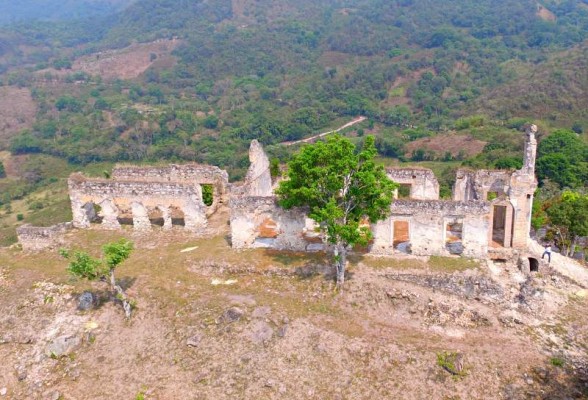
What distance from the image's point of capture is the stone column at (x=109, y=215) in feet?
92.5

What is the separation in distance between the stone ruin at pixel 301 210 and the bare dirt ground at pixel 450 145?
162ft

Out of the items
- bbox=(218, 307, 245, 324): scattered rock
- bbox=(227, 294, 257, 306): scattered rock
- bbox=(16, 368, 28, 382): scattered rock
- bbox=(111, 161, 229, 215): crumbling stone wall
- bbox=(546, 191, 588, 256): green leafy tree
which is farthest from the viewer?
bbox=(111, 161, 229, 215): crumbling stone wall

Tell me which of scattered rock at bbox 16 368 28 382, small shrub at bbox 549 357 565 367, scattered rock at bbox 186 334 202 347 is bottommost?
scattered rock at bbox 16 368 28 382

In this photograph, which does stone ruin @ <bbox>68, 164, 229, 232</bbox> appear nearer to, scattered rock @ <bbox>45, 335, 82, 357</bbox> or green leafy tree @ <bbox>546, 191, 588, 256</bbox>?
scattered rock @ <bbox>45, 335, 82, 357</bbox>

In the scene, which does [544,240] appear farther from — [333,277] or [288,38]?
[288,38]

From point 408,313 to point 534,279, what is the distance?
591 centimetres

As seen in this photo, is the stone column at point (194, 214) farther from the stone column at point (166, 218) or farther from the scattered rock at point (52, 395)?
the scattered rock at point (52, 395)

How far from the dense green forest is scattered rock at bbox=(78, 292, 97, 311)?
134 feet

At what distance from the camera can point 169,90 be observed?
14925cm

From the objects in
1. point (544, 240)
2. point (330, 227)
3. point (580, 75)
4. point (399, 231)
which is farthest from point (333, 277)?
point (580, 75)

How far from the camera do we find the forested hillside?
87.4 metres

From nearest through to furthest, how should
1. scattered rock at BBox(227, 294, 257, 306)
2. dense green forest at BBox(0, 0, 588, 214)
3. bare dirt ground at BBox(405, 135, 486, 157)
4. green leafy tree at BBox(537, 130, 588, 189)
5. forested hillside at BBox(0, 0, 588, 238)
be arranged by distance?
scattered rock at BBox(227, 294, 257, 306)
green leafy tree at BBox(537, 130, 588, 189)
bare dirt ground at BBox(405, 135, 486, 157)
dense green forest at BBox(0, 0, 588, 214)
forested hillside at BBox(0, 0, 588, 238)

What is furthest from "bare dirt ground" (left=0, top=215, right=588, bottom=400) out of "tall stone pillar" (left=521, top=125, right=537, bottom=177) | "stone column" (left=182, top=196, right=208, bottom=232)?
"tall stone pillar" (left=521, top=125, right=537, bottom=177)

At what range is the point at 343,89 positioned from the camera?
12950cm
